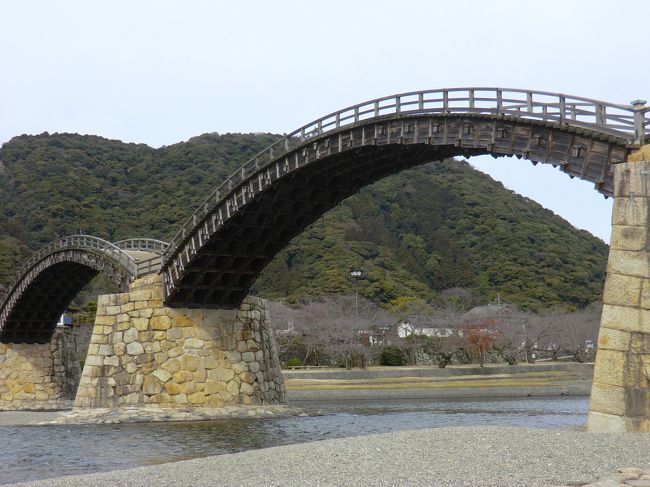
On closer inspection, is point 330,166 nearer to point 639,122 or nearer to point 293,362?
point 639,122

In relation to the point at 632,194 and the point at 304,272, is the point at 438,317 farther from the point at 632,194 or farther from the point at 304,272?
the point at 632,194

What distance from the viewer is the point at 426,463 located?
530 inches

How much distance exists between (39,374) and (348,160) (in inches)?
1258

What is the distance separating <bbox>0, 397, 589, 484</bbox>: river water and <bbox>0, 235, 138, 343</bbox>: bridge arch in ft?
38.6

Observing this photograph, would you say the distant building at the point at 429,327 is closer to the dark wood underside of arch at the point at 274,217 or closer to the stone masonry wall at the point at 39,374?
the stone masonry wall at the point at 39,374

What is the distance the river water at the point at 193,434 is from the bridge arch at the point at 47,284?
38.6ft

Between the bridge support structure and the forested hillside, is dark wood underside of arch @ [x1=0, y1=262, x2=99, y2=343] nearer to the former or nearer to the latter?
the forested hillside

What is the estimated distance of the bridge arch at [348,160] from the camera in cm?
2052

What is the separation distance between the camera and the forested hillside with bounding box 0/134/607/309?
8775cm

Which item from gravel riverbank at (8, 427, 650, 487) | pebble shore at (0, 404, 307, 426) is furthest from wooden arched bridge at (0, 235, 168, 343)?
gravel riverbank at (8, 427, 650, 487)

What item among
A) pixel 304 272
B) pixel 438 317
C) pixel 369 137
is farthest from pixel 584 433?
pixel 304 272

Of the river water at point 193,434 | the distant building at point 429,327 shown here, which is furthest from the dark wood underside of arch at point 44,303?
the distant building at point 429,327

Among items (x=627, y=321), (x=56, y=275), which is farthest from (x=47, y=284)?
(x=627, y=321)

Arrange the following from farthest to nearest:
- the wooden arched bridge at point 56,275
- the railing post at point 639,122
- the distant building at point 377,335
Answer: the distant building at point 377,335
the wooden arched bridge at point 56,275
the railing post at point 639,122
